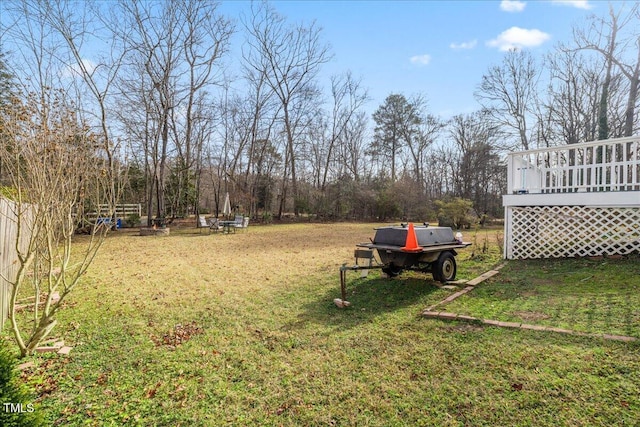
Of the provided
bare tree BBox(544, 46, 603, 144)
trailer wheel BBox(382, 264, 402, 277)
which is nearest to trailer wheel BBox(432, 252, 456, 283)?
trailer wheel BBox(382, 264, 402, 277)

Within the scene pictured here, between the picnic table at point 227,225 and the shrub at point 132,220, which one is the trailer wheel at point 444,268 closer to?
the picnic table at point 227,225

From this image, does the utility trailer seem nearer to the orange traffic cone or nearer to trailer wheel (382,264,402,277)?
the orange traffic cone

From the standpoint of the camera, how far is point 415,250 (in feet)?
15.3

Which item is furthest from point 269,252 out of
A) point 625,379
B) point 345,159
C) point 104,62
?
point 345,159

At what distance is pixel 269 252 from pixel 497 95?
20.0 meters

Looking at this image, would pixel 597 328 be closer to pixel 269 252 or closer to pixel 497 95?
pixel 269 252

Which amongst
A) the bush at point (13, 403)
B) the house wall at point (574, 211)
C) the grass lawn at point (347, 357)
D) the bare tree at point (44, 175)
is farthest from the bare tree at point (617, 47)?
the bush at point (13, 403)

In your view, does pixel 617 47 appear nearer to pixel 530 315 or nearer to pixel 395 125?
pixel 395 125

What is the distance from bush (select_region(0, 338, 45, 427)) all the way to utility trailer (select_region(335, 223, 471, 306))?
11.2 ft

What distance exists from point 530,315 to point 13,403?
470 cm

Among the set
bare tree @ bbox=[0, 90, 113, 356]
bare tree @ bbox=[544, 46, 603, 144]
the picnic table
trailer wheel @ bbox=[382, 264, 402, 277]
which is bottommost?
trailer wheel @ bbox=[382, 264, 402, 277]

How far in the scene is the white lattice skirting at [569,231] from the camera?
6.25 metres

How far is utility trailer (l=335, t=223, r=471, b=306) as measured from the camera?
478cm

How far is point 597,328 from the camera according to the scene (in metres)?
3.29
